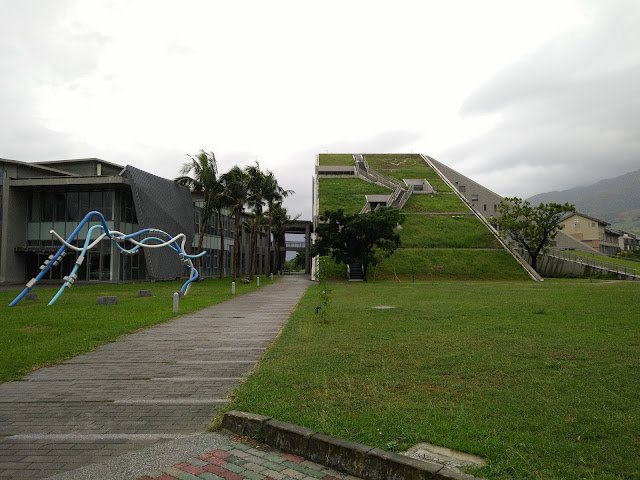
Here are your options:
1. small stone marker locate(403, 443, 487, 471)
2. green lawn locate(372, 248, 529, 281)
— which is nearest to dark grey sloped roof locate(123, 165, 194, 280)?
green lawn locate(372, 248, 529, 281)

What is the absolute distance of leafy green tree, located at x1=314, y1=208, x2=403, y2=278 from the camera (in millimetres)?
36688

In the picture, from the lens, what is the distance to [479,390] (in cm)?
601

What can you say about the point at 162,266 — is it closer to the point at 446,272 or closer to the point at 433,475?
the point at 446,272

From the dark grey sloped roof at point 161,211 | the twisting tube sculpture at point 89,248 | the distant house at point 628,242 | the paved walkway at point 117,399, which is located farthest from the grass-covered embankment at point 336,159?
the paved walkway at point 117,399

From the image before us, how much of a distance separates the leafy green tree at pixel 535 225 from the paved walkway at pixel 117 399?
137ft

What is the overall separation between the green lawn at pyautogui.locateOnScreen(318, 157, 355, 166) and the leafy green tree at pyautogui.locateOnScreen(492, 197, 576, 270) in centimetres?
4427

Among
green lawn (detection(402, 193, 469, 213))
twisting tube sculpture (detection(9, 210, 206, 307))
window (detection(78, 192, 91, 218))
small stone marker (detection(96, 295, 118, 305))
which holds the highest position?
green lawn (detection(402, 193, 469, 213))

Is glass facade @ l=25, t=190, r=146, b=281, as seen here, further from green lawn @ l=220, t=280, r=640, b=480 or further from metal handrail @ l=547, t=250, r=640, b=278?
metal handrail @ l=547, t=250, r=640, b=278

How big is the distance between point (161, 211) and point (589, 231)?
78217 millimetres

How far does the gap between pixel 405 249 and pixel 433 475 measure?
44.5 meters

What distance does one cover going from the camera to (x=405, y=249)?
156 feet

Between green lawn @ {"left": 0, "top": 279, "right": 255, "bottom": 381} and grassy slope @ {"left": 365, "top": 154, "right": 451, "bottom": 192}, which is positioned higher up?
grassy slope @ {"left": 365, "top": 154, "right": 451, "bottom": 192}

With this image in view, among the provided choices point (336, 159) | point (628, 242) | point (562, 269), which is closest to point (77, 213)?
point (562, 269)

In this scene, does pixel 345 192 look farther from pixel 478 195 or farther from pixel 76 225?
pixel 76 225
